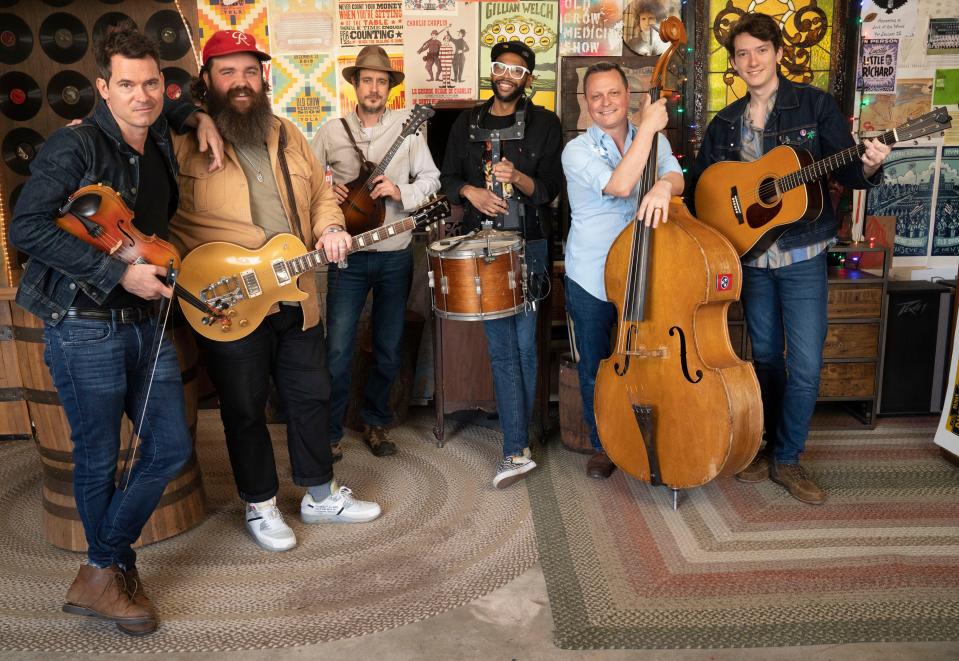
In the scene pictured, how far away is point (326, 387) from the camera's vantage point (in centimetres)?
301

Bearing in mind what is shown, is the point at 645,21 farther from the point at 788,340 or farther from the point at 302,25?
the point at 788,340

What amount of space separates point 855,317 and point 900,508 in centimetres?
113

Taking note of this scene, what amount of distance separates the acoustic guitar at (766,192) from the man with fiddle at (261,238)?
149 centimetres

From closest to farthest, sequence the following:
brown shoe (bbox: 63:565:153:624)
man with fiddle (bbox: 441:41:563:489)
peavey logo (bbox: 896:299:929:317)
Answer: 1. brown shoe (bbox: 63:565:153:624)
2. man with fiddle (bbox: 441:41:563:489)
3. peavey logo (bbox: 896:299:929:317)

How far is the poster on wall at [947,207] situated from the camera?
14.4 ft

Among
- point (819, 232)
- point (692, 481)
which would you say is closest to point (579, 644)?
point (692, 481)

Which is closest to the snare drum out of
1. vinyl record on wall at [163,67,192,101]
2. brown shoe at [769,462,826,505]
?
brown shoe at [769,462,826,505]

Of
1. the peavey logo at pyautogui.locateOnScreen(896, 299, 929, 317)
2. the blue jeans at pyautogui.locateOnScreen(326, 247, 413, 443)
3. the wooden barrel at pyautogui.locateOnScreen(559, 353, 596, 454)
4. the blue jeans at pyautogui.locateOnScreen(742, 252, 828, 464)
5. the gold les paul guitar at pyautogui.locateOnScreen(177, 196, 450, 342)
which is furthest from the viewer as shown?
the peavey logo at pyautogui.locateOnScreen(896, 299, 929, 317)

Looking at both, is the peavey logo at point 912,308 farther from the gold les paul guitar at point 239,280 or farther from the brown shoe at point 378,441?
the gold les paul guitar at point 239,280

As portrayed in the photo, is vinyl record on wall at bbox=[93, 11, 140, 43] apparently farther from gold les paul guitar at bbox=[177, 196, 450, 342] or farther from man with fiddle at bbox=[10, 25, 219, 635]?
gold les paul guitar at bbox=[177, 196, 450, 342]

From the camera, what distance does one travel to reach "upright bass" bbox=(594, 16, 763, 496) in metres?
2.74

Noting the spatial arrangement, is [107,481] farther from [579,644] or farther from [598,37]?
[598,37]

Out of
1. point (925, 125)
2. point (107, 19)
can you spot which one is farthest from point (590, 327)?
point (107, 19)

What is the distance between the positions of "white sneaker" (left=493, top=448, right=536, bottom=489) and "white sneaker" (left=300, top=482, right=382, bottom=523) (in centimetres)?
55
